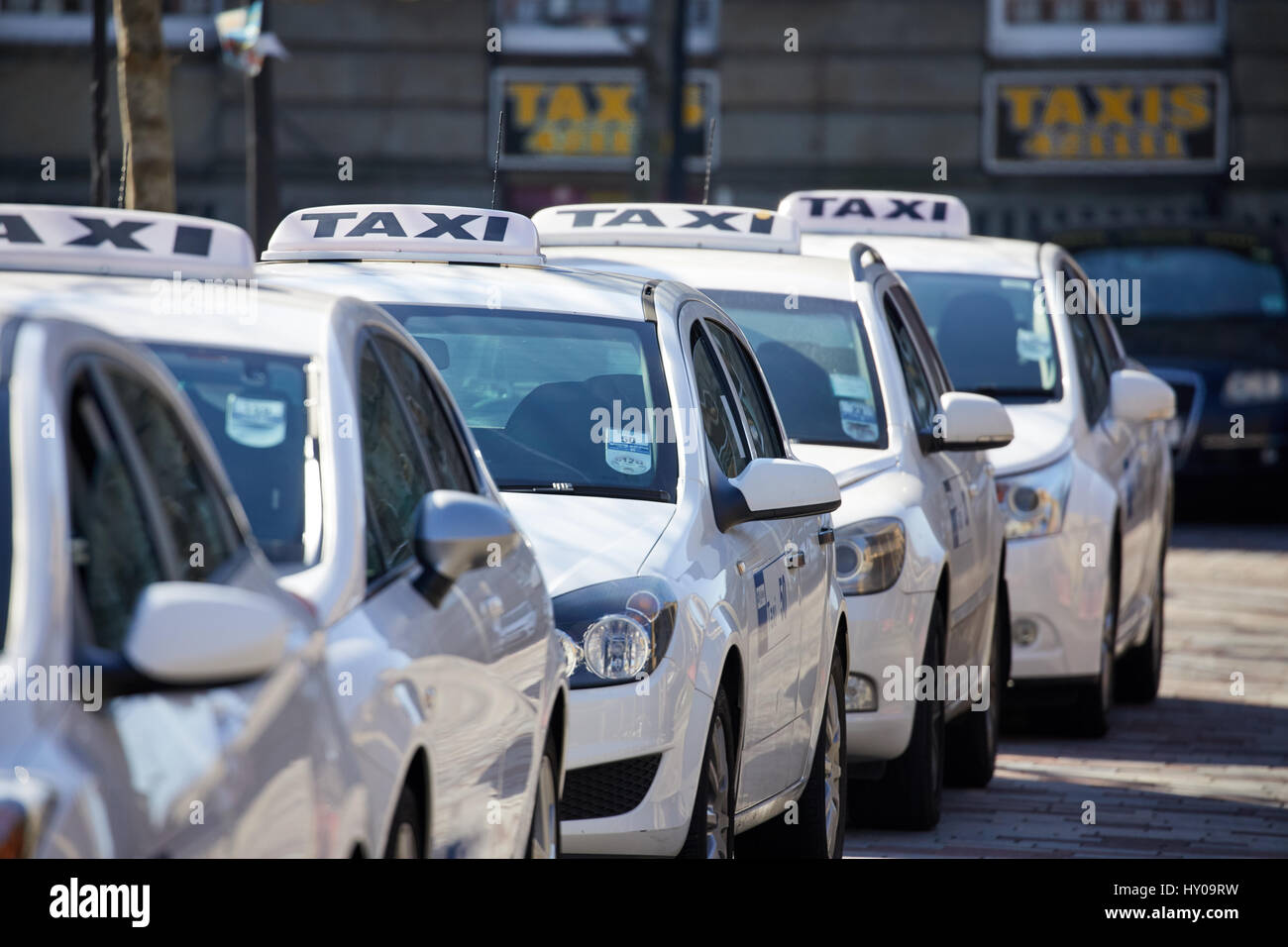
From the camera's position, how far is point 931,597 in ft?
27.1

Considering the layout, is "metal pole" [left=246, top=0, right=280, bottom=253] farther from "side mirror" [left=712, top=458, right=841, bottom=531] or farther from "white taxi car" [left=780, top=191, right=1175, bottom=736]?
"side mirror" [left=712, top=458, right=841, bottom=531]

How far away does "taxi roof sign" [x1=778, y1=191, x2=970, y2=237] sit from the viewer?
37.9 ft

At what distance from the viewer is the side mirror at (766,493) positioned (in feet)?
20.5

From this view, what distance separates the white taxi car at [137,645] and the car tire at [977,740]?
5.73 meters

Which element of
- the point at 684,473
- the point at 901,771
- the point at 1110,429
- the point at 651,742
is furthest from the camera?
the point at 1110,429

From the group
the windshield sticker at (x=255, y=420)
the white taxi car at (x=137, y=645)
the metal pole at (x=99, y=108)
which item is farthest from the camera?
the metal pole at (x=99, y=108)

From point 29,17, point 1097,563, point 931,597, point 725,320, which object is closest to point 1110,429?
point 1097,563

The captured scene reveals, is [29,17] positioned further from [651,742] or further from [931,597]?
[651,742]

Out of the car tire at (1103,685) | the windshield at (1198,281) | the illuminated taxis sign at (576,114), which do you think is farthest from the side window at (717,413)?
the illuminated taxis sign at (576,114)

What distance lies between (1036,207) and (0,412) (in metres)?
25.0

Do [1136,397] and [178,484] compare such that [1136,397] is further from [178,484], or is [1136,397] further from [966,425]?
[178,484]

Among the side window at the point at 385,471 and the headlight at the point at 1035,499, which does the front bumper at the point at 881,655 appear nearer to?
the headlight at the point at 1035,499

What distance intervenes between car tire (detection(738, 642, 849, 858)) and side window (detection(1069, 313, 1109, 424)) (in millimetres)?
3782

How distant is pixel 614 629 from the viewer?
18.8 feet
